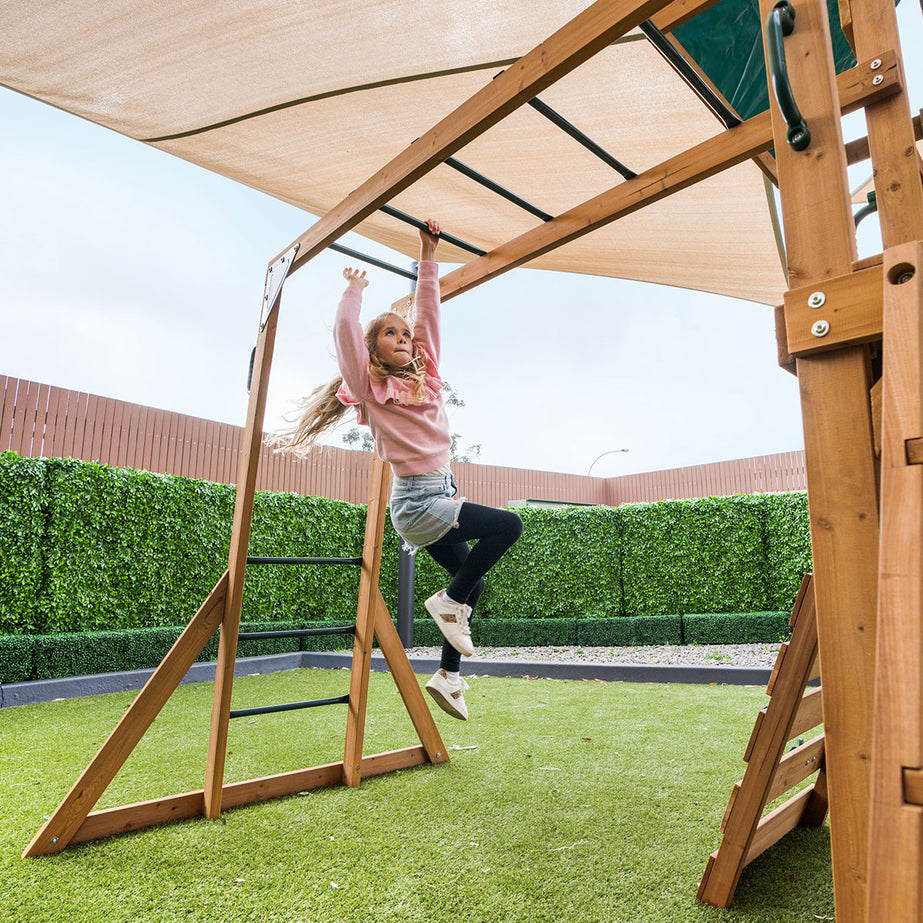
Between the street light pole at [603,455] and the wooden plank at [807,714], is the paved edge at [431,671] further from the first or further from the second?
the street light pole at [603,455]

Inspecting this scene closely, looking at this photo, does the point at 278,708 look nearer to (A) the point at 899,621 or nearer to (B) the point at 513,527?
Result: (B) the point at 513,527

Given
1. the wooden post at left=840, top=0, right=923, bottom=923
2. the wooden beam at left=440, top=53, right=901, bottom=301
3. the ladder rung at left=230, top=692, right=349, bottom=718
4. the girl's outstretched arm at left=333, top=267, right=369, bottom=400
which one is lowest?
the ladder rung at left=230, top=692, right=349, bottom=718

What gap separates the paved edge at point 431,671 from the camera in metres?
4.38

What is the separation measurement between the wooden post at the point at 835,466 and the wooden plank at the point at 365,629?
1.98m

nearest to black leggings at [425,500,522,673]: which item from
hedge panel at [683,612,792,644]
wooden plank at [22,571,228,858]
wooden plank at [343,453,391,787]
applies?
wooden plank at [343,453,391,787]

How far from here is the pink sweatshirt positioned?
232cm

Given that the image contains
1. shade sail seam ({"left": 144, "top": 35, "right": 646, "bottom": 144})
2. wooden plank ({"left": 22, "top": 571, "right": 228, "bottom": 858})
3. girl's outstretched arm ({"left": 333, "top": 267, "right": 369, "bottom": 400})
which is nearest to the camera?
wooden plank ({"left": 22, "top": 571, "right": 228, "bottom": 858})

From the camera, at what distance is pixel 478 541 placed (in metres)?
2.44

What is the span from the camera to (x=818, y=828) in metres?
1.97

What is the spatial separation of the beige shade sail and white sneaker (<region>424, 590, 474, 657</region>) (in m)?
2.03

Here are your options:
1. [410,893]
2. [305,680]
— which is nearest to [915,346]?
[410,893]

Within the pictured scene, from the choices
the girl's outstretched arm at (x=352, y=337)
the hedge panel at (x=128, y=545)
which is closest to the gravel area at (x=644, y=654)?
the hedge panel at (x=128, y=545)

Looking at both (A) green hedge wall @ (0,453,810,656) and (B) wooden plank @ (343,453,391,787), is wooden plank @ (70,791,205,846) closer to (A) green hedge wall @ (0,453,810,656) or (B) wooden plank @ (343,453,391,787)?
(B) wooden plank @ (343,453,391,787)

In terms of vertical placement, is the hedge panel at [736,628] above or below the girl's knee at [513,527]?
below
